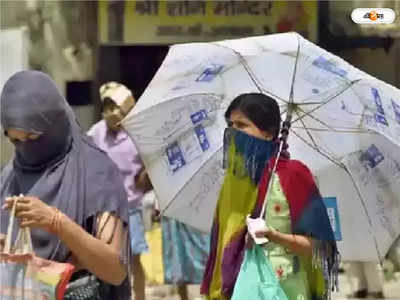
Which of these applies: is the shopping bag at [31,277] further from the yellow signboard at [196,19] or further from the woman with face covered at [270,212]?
the yellow signboard at [196,19]

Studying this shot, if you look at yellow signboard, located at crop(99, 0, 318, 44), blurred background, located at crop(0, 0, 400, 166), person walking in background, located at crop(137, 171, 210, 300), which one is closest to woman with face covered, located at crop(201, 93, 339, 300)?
person walking in background, located at crop(137, 171, 210, 300)

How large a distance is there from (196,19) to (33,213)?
7.42 metres

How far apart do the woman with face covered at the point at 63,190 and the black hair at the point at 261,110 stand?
698 millimetres

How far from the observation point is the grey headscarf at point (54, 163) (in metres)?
3.38

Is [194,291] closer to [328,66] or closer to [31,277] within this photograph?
[328,66]

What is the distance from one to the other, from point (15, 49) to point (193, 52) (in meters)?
6.21

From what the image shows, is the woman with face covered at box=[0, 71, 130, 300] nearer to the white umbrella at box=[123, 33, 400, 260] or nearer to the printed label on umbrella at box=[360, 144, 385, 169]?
the white umbrella at box=[123, 33, 400, 260]

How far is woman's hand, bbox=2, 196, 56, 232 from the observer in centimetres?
323

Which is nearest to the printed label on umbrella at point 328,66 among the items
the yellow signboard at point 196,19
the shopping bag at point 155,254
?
the shopping bag at point 155,254

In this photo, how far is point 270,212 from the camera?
12.6 feet

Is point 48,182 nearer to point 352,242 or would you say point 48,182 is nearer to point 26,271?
point 26,271

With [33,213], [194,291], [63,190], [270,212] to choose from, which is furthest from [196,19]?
[33,213]

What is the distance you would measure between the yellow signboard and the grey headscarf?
23.0ft

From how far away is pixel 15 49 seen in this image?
10.5 metres
